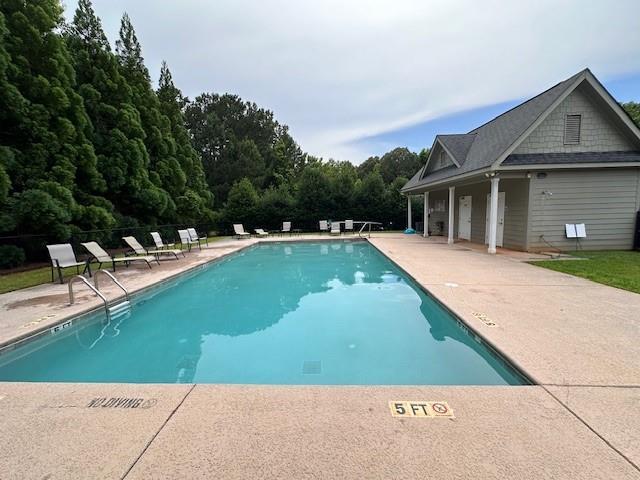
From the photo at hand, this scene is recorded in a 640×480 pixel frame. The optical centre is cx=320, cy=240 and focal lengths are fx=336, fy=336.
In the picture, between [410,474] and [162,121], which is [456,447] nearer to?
[410,474]

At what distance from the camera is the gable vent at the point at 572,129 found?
11141 millimetres

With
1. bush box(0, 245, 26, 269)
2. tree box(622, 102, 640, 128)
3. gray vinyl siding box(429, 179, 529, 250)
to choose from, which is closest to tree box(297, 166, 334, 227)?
gray vinyl siding box(429, 179, 529, 250)

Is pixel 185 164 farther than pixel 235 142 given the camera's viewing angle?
No

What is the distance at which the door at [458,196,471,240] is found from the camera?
15633 mm

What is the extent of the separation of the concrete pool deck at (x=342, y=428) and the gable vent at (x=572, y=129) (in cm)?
996

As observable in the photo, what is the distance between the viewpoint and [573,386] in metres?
2.85

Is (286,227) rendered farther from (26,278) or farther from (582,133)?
(582,133)

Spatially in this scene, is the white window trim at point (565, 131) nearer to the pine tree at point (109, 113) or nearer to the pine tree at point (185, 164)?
the pine tree at point (109, 113)

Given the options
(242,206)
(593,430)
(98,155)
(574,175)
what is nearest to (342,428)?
(593,430)

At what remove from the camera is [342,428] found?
2.33 metres

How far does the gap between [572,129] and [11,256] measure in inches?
701

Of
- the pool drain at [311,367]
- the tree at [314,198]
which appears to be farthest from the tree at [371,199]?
the pool drain at [311,367]

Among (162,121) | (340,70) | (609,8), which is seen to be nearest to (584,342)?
(609,8)

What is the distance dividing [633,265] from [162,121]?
19674 mm
